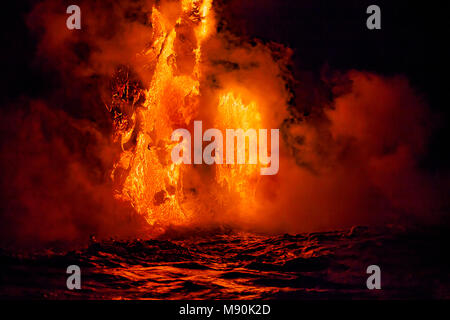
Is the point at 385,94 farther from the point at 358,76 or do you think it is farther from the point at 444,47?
the point at 444,47

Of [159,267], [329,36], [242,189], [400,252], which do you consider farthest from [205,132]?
[400,252]

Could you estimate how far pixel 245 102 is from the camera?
11.0m

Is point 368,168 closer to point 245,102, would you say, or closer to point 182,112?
point 245,102

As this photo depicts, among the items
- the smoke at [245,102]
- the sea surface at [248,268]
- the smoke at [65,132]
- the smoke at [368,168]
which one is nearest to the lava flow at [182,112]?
the smoke at [245,102]

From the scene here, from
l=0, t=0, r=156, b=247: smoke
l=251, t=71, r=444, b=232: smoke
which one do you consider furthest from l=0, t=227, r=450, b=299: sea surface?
l=0, t=0, r=156, b=247: smoke

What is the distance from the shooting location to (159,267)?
7.49 m

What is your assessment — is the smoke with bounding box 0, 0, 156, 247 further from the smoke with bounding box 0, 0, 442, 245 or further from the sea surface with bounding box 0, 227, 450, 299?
the sea surface with bounding box 0, 227, 450, 299

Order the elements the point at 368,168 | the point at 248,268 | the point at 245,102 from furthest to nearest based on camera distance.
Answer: the point at 245,102 → the point at 368,168 → the point at 248,268

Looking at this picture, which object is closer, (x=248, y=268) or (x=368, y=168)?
(x=248, y=268)

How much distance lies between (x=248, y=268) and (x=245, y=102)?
15.3 feet

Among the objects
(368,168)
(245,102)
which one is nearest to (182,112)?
(245,102)

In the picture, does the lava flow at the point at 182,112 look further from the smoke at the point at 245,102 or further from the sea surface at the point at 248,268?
the sea surface at the point at 248,268

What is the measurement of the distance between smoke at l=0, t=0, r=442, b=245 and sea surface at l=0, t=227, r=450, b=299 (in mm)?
1664

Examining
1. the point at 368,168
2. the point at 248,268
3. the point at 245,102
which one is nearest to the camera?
the point at 248,268
